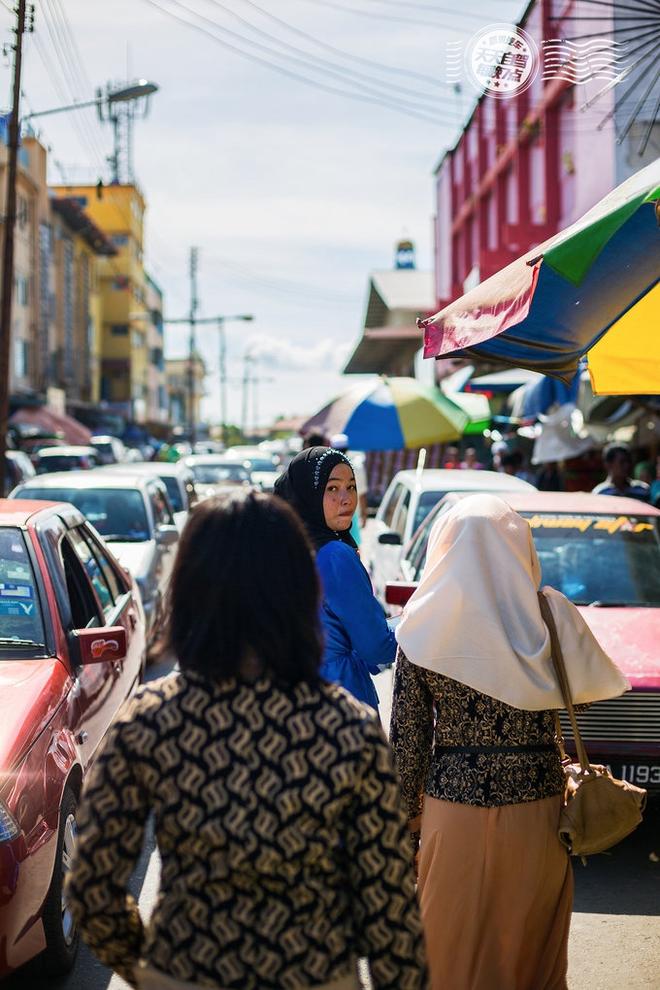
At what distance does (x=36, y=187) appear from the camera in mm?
47750

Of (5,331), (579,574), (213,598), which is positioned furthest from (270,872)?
(5,331)

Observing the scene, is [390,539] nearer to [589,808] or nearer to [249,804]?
[589,808]

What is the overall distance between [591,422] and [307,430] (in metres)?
3.93

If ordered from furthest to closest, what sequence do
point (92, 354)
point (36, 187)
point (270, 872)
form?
point (92, 354) → point (36, 187) → point (270, 872)

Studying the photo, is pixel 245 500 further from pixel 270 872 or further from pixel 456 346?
pixel 456 346

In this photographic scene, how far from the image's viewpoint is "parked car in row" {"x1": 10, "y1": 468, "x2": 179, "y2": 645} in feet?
36.4

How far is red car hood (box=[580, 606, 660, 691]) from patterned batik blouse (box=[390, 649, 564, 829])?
8.10 ft

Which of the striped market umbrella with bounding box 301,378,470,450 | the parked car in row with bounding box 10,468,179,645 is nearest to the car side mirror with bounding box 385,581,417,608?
the parked car in row with bounding box 10,468,179,645

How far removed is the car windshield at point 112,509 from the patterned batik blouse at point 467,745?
832 cm

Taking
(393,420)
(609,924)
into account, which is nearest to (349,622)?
(609,924)

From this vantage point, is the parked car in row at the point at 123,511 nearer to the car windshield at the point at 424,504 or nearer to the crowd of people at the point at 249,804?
the car windshield at the point at 424,504

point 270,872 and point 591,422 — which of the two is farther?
point 591,422

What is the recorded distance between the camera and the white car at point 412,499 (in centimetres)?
1027

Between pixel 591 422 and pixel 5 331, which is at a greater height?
pixel 5 331
